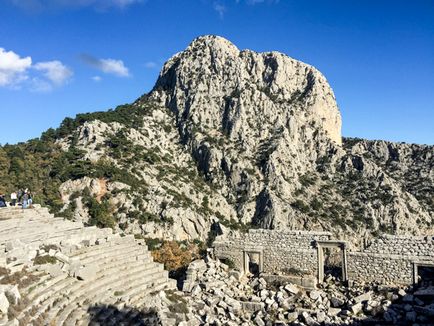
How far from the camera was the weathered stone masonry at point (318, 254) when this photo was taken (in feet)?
61.8

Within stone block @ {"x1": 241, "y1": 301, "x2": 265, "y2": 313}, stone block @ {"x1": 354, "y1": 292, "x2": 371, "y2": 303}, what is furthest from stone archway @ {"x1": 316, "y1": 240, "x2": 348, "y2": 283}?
stone block @ {"x1": 241, "y1": 301, "x2": 265, "y2": 313}

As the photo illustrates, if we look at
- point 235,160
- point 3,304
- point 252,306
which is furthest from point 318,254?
point 235,160

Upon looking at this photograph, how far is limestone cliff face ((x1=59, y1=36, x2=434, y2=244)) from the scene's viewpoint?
62.3 meters

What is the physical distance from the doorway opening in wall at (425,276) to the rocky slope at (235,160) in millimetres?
34891

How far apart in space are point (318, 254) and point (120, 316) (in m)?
10.5

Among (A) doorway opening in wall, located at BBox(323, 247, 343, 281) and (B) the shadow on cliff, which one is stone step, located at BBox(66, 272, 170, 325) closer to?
(B) the shadow on cliff

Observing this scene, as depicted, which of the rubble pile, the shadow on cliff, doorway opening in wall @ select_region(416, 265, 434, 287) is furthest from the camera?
doorway opening in wall @ select_region(416, 265, 434, 287)

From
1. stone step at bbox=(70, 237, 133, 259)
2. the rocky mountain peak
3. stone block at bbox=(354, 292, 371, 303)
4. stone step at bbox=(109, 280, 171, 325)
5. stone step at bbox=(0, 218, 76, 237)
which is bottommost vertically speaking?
stone block at bbox=(354, 292, 371, 303)

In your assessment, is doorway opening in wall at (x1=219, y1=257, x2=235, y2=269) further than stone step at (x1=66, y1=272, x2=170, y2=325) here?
Yes

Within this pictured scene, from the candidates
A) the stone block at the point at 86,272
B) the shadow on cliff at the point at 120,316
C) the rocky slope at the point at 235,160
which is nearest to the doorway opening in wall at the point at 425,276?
the shadow on cliff at the point at 120,316

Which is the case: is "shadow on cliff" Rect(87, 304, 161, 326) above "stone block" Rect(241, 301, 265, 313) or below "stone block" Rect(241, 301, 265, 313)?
above

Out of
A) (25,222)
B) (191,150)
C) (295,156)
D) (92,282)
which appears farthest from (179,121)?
(92,282)

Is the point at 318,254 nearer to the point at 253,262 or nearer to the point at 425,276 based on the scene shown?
the point at 253,262

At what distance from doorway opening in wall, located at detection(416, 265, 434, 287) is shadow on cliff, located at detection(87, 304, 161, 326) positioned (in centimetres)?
Answer: 1178
